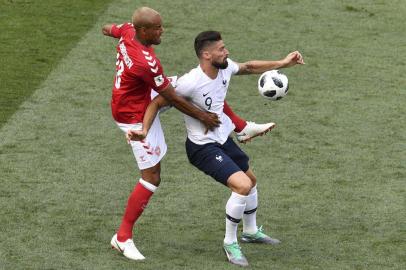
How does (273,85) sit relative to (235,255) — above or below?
above

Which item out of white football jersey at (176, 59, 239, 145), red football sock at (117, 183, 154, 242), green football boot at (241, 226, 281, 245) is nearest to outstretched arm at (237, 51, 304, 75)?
white football jersey at (176, 59, 239, 145)

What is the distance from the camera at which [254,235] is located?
1048cm

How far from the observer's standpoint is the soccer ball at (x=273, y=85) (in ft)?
34.3

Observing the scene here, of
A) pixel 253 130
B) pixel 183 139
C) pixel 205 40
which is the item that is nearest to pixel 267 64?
pixel 253 130

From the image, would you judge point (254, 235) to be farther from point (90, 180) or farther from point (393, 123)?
point (393, 123)

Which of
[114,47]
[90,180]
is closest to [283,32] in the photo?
[114,47]

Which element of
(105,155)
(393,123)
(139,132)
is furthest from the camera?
(393,123)

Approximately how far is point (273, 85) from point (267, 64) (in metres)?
0.23

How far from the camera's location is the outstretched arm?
10234 millimetres

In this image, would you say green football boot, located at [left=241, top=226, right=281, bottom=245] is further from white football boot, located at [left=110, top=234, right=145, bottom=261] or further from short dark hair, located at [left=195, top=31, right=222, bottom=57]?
short dark hair, located at [left=195, top=31, right=222, bottom=57]

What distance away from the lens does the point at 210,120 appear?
9891 mm

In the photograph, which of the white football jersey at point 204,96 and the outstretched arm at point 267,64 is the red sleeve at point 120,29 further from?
the outstretched arm at point 267,64

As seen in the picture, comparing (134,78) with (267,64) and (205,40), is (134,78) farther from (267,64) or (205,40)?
(267,64)

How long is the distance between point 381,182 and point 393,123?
1838 mm
